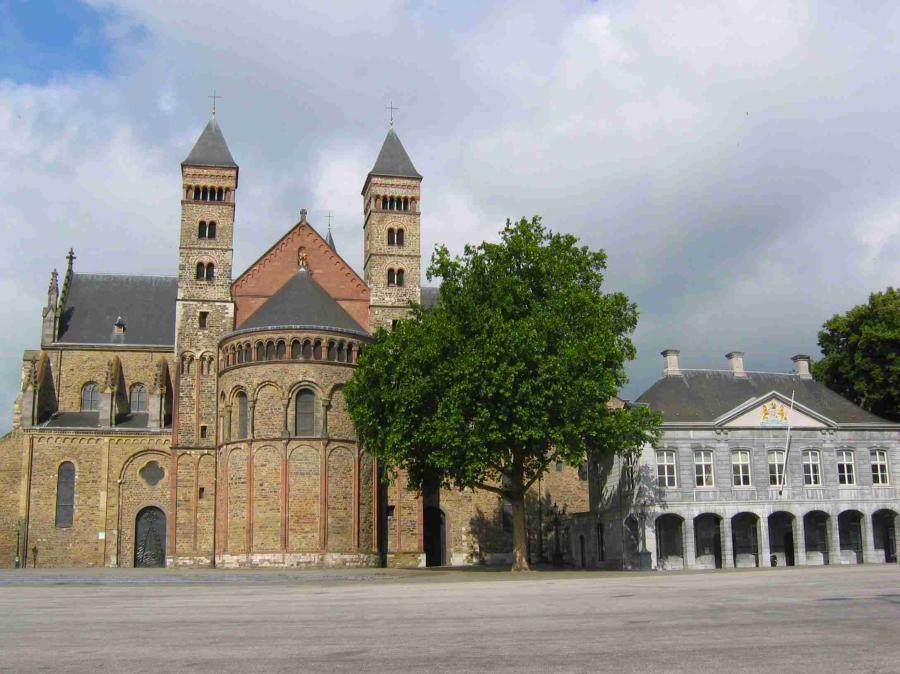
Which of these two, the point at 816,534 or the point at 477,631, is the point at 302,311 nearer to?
the point at 816,534

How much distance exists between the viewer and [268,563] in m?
48.3

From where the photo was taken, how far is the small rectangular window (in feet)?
161

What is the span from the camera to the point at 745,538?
48031 millimetres

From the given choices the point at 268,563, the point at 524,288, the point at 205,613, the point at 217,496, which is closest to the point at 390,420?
the point at 524,288

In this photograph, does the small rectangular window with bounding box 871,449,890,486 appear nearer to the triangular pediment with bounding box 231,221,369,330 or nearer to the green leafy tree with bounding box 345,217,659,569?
the green leafy tree with bounding box 345,217,659,569

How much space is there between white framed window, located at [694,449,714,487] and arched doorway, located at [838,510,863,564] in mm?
7549

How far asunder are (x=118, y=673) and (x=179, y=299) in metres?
45.7

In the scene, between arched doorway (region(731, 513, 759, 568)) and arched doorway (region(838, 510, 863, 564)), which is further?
arched doorway (region(838, 510, 863, 564))

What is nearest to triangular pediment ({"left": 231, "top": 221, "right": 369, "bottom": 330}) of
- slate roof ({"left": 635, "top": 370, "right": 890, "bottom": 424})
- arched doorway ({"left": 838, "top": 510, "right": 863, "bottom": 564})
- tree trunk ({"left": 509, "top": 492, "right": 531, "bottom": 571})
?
tree trunk ({"left": 509, "top": 492, "right": 531, "bottom": 571})

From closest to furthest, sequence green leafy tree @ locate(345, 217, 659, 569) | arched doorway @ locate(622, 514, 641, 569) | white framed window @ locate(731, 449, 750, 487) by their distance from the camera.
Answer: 1. green leafy tree @ locate(345, 217, 659, 569)
2. arched doorway @ locate(622, 514, 641, 569)
3. white framed window @ locate(731, 449, 750, 487)

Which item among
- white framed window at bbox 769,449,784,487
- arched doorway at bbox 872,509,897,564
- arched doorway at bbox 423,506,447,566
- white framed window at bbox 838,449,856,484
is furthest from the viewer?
arched doorway at bbox 423,506,447,566

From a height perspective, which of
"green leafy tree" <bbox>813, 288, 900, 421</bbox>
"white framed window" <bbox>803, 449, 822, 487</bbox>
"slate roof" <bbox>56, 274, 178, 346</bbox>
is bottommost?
"white framed window" <bbox>803, 449, 822, 487</bbox>

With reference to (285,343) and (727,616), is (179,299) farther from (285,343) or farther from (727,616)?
(727,616)

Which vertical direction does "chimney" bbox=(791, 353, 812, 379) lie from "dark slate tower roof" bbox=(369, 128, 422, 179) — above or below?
below
